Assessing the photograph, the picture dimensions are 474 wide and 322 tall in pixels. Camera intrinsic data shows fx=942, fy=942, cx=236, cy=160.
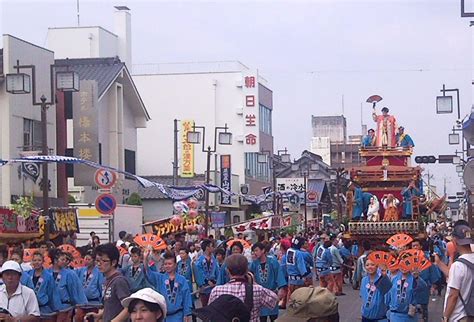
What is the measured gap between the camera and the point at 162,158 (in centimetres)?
6319

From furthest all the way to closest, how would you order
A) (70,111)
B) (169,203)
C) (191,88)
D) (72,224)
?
1. (191,88)
2. (169,203)
3. (70,111)
4. (72,224)

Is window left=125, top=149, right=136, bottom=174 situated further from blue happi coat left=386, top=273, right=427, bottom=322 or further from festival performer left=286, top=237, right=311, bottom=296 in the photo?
blue happi coat left=386, top=273, right=427, bottom=322

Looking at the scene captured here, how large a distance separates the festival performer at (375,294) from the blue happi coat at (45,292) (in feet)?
13.9

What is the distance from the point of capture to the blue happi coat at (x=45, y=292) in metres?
12.9

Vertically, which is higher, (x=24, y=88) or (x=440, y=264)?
→ (x=24, y=88)

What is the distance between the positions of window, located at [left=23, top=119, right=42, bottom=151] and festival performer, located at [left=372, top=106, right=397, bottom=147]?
12437 mm

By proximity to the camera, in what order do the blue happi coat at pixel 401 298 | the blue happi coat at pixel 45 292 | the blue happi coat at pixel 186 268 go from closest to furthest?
the blue happi coat at pixel 401 298 → the blue happi coat at pixel 45 292 → the blue happi coat at pixel 186 268

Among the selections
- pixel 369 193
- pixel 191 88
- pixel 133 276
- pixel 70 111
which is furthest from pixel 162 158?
pixel 133 276

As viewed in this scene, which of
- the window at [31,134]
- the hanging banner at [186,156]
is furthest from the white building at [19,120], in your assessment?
the hanging banner at [186,156]

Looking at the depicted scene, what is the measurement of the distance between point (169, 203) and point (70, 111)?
51.4ft

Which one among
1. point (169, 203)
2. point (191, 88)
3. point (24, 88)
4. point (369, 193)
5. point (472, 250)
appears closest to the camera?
point (472, 250)

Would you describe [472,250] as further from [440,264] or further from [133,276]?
[133,276]

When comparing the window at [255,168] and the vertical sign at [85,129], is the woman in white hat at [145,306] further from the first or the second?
the window at [255,168]

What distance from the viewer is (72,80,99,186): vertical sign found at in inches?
1390
